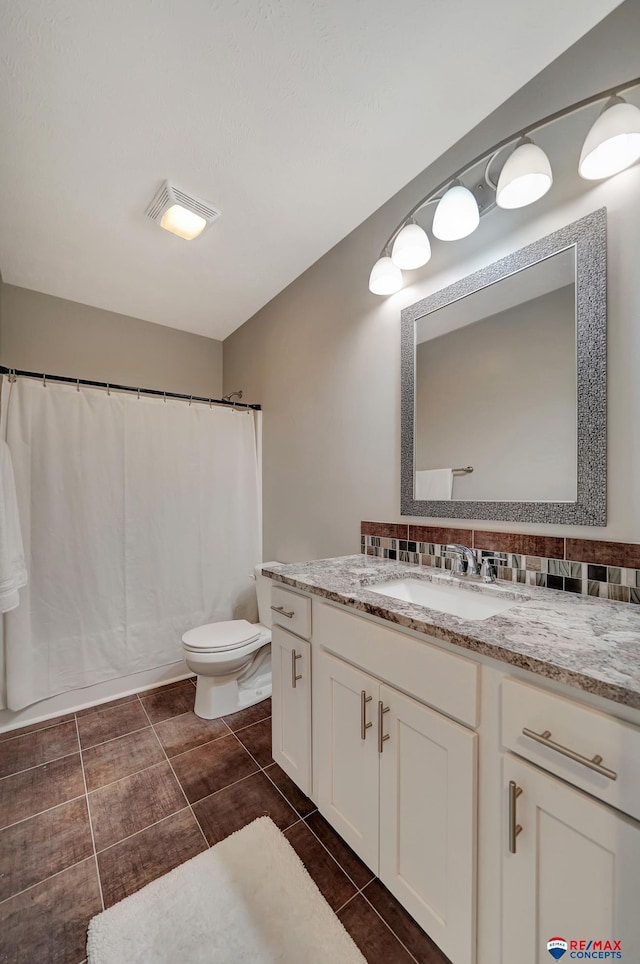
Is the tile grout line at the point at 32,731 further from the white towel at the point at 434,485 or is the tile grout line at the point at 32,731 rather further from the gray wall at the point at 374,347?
the white towel at the point at 434,485

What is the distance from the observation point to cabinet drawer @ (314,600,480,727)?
0.81 meters

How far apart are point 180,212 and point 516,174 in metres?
1.41

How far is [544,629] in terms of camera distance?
83 centimetres

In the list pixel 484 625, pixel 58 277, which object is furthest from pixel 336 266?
pixel 484 625

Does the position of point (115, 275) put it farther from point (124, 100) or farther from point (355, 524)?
point (355, 524)

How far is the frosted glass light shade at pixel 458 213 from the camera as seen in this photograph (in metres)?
1.25

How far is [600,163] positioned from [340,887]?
2.19m

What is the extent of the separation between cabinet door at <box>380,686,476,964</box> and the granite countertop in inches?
8.6

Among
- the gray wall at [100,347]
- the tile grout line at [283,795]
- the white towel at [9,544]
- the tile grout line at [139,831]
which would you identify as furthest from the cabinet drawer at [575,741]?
the gray wall at [100,347]

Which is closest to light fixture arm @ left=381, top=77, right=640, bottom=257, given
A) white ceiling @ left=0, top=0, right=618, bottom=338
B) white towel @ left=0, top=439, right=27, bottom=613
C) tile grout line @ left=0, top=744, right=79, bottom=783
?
white ceiling @ left=0, top=0, right=618, bottom=338

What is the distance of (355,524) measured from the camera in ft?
6.17

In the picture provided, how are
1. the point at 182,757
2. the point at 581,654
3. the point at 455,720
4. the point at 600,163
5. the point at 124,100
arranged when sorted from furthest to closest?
the point at 182,757 → the point at 124,100 → the point at 600,163 → the point at 455,720 → the point at 581,654

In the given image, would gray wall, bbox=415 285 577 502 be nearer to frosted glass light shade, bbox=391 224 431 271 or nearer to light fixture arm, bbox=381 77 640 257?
frosted glass light shade, bbox=391 224 431 271

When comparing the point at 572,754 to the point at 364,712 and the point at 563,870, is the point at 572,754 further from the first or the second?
the point at 364,712
